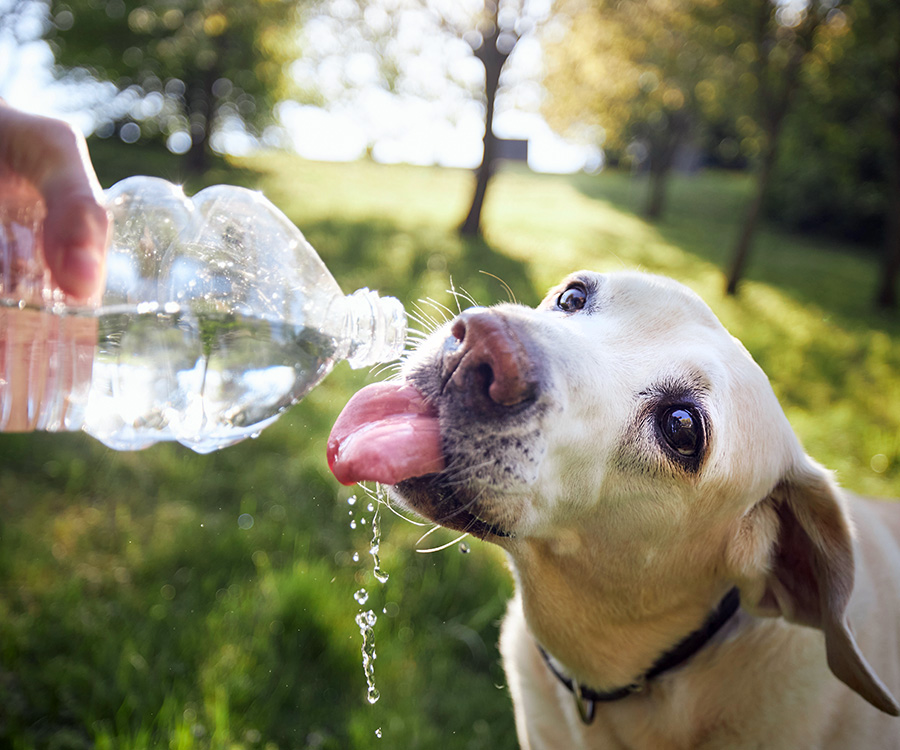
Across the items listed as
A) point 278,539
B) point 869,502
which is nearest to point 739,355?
point 869,502

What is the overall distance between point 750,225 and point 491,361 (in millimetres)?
11063

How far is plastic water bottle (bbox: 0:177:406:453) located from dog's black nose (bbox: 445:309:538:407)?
2.10ft

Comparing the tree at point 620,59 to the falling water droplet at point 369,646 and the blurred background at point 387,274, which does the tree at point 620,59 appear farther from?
the falling water droplet at point 369,646

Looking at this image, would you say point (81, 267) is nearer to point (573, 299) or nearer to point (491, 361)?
point (491, 361)

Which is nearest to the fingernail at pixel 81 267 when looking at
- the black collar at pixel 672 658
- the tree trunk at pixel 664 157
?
the black collar at pixel 672 658

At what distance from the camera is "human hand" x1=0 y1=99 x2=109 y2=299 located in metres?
1.61

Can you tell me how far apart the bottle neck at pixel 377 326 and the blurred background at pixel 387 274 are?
139 millimetres

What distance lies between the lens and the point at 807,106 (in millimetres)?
13281

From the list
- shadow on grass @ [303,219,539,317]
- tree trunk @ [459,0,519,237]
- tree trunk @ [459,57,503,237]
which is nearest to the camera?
shadow on grass @ [303,219,539,317]

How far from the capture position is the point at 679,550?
1.94m

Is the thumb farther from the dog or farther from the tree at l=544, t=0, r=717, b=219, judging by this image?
the tree at l=544, t=0, r=717, b=219

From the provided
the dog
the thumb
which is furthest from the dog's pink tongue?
the thumb

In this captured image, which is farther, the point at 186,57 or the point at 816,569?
the point at 186,57

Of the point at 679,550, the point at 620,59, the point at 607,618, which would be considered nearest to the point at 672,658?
the point at 607,618
